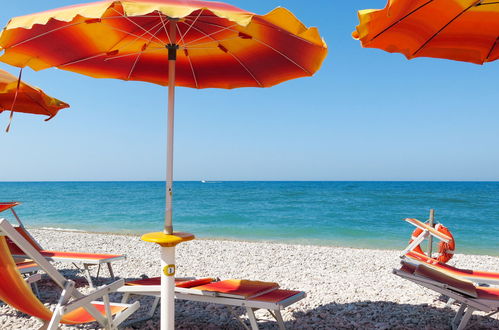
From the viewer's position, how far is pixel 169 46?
3445mm

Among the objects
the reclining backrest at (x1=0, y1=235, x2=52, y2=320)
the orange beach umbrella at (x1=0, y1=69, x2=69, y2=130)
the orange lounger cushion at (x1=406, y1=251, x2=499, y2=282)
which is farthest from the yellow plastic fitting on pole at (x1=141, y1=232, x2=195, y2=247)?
the orange lounger cushion at (x1=406, y1=251, x2=499, y2=282)

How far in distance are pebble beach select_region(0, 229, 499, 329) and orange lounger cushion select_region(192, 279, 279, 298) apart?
0.37m

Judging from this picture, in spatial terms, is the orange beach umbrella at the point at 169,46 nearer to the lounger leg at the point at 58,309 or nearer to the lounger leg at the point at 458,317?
the lounger leg at the point at 58,309

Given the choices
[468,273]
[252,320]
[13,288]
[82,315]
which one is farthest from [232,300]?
[468,273]

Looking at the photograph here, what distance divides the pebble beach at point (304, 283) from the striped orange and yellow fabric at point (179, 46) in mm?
2375

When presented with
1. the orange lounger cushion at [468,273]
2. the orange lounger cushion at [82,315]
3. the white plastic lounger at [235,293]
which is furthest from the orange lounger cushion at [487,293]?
the orange lounger cushion at [82,315]

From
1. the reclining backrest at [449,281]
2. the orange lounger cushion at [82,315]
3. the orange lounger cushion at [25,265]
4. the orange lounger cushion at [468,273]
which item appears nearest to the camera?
the orange lounger cushion at [82,315]

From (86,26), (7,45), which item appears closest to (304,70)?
(86,26)

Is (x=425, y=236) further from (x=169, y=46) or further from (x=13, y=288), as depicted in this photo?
(x=13, y=288)

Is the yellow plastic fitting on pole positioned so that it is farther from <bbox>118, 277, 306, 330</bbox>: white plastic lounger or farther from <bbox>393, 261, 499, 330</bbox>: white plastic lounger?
<bbox>393, 261, 499, 330</bbox>: white plastic lounger

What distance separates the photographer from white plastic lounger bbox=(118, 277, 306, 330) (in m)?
3.41

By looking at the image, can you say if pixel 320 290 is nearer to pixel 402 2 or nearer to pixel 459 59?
pixel 459 59

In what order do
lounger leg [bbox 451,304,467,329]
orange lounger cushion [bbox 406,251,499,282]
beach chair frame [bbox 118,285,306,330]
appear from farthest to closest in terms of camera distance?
orange lounger cushion [bbox 406,251,499,282]
lounger leg [bbox 451,304,467,329]
beach chair frame [bbox 118,285,306,330]

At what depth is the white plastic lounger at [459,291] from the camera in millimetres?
3599
